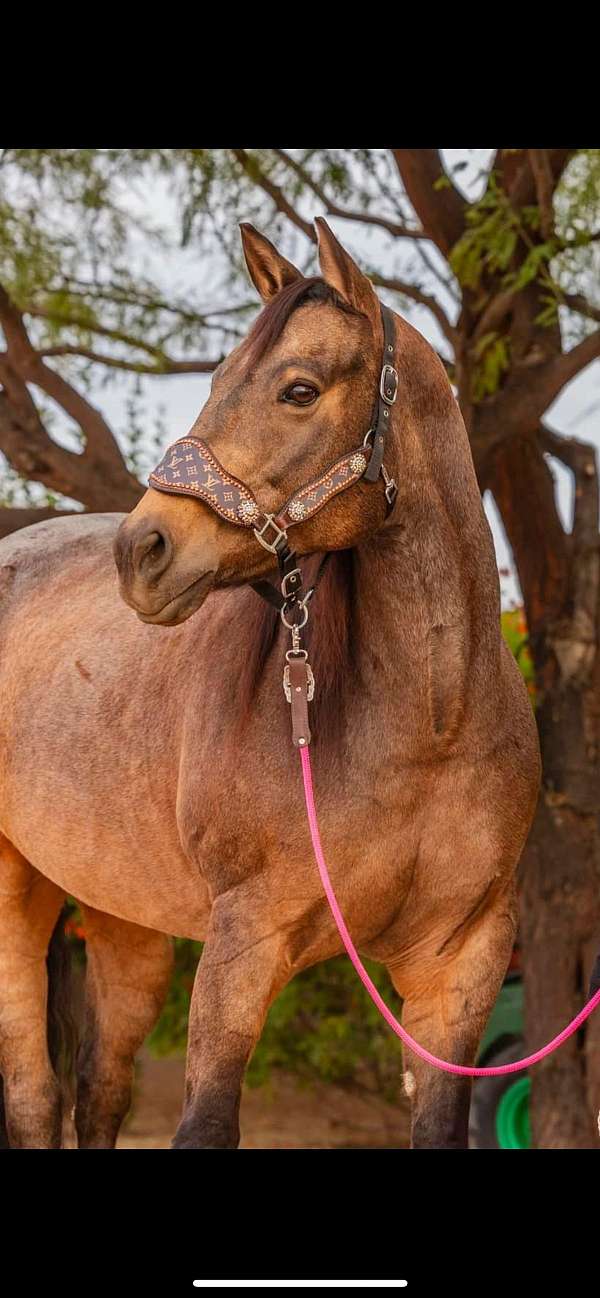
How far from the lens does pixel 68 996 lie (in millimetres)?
4582

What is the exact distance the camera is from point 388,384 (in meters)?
3.11

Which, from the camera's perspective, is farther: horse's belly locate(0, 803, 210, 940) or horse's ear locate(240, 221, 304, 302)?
horse's belly locate(0, 803, 210, 940)

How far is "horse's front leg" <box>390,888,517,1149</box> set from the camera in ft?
11.1

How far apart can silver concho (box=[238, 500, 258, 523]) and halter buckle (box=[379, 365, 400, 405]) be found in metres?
0.36

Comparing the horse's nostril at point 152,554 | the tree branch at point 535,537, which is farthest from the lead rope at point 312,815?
the tree branch at point 535,537

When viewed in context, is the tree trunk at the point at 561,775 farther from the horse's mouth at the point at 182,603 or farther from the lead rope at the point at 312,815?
the horse's mouth at the point at 182,603

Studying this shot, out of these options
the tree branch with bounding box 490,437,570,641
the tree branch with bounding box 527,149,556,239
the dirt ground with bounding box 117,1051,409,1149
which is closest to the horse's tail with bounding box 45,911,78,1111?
the tree branch with bounding box 490,437,570,641

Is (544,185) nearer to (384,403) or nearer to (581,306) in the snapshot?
(581,306)

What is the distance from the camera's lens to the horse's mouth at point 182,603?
9.68 ft

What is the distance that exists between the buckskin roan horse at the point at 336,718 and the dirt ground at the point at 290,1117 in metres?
5.05

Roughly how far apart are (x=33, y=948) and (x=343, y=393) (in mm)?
2077

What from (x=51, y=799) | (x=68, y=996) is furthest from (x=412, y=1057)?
(x=68, y=996)
